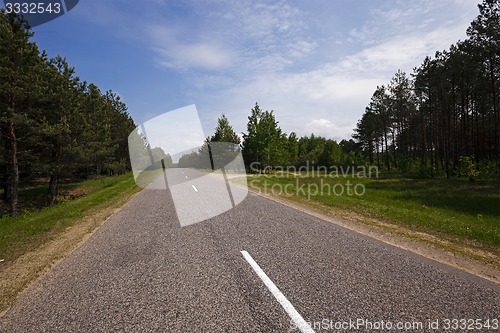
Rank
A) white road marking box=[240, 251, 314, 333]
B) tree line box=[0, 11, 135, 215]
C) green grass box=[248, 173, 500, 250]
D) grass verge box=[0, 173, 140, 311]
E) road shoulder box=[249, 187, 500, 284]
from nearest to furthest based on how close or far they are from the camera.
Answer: white road marking box=[240, 251, 314, 333]
grass verge box=[0, 173, 140, 311]
road shoulder box=[249, 187, 500, 284]
green grass box=[248, 173, 500, 250]
tree line box=[0, 11, 135, 215]

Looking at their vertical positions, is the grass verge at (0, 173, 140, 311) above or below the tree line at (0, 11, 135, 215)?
below

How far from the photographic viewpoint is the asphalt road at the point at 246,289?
3176mm

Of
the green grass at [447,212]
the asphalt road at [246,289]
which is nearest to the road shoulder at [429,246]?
the asphalt road at [246,289]

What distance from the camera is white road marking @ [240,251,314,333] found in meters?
3.03

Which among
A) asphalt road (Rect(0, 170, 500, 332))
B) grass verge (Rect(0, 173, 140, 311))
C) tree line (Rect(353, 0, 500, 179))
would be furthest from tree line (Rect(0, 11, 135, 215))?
tree line (Rect(353, 0, 500, 179))

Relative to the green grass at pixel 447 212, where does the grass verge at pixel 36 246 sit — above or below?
above

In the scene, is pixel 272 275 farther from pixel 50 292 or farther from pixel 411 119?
pixel 411 119

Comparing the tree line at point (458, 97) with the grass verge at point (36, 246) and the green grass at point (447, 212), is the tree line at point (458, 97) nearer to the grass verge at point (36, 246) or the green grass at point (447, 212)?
the green grass at point (447, 212)

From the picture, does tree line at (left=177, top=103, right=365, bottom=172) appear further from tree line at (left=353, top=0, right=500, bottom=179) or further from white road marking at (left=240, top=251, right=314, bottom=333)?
white road marking at (left=240, top=251, right=314, bottom=333)

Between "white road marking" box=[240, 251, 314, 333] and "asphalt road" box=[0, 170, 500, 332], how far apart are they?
1.0 inches

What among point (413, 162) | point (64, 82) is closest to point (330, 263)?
point (64, 82)

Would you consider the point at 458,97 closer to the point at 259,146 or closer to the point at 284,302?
the point at 259,146

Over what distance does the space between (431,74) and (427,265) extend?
122ft

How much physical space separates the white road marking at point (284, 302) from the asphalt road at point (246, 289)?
0.08ft
